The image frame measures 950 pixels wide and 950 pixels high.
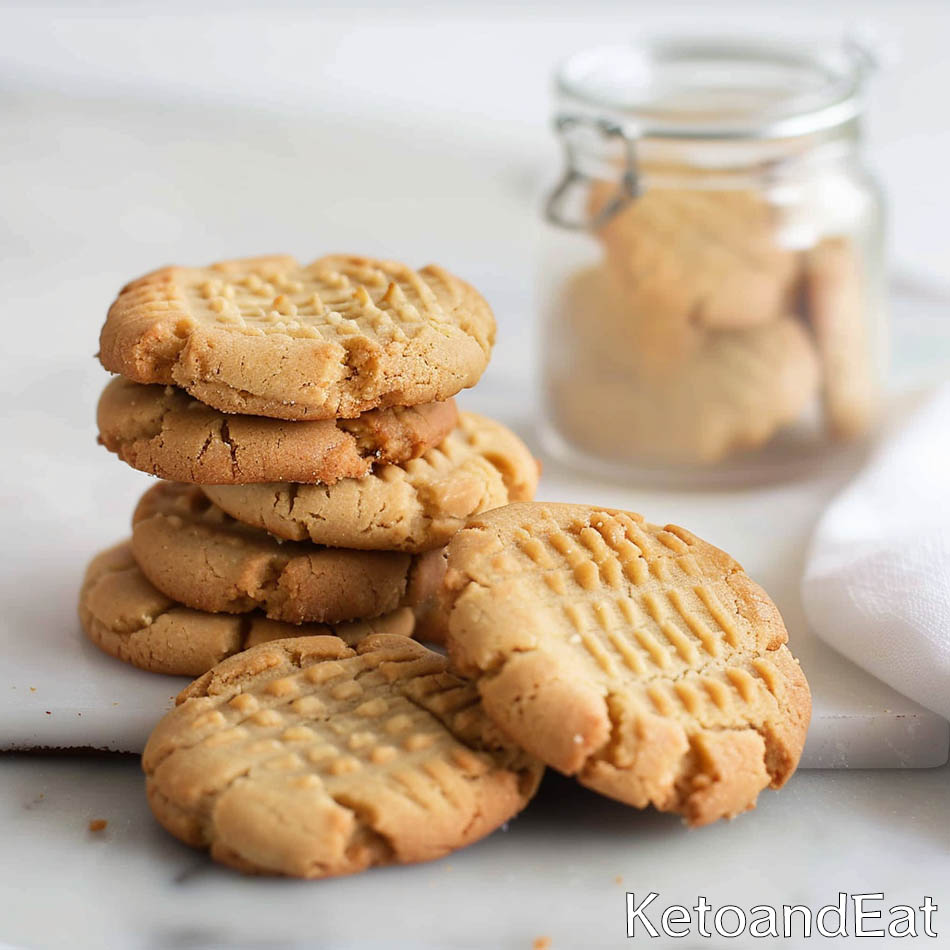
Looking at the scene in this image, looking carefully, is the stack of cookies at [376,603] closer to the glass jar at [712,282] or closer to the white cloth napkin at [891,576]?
the white cloth napkin at [891,576]

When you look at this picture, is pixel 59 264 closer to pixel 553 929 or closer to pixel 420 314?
pixel 420 314

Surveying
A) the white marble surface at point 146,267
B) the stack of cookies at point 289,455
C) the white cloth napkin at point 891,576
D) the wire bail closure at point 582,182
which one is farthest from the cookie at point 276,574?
the wire bail closure at point 582,182

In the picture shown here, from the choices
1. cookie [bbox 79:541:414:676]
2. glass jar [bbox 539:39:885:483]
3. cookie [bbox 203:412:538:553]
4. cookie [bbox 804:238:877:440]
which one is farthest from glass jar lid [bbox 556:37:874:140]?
cookie [bbox 79:541:414:676]

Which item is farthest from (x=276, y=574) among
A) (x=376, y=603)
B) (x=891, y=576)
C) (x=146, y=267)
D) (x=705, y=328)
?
(x=146, y=267)

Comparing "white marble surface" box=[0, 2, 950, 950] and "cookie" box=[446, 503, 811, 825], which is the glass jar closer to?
"white marble surface" box=[0, 2, 950, 950]

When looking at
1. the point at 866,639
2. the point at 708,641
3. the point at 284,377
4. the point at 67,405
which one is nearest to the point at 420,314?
the point at 284,377

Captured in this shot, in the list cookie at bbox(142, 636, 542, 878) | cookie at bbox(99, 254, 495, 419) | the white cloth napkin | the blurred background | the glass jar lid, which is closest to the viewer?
cookie at bbox(142, 636, 542, 878)
